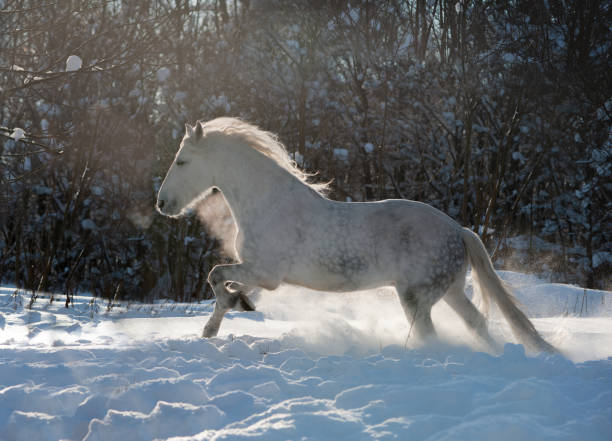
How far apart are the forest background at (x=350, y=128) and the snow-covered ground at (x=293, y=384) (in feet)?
17.6

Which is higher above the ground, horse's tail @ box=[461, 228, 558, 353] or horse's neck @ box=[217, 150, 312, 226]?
horse's neck @ box=[217, 150, 312, 226]

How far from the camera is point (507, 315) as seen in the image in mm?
4219

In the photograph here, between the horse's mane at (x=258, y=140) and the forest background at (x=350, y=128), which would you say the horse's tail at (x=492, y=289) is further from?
the forest background at (x=350, y=128)

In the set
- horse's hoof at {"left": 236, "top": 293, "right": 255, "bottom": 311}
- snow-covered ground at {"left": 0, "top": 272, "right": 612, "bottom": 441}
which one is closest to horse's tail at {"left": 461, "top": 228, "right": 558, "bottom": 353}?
snow-covered ground at {"left": 0, "top": 272, "right": 612, "bottom": 441}

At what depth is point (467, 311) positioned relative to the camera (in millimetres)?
4316

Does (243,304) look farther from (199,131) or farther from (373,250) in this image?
(199,131)

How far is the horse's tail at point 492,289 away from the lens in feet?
13.7

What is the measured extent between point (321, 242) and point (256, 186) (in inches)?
25.2

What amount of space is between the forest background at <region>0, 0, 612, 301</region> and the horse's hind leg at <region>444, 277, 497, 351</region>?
17.5 ft

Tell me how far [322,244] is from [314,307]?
7.45ft

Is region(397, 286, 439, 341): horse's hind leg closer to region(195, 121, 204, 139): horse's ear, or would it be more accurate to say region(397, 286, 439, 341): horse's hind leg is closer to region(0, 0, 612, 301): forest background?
region(195, 121, 204, 139): horse's ear

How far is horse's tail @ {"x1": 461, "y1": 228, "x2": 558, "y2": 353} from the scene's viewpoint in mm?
4164

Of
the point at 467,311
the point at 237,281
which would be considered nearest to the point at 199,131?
the point at 237,281

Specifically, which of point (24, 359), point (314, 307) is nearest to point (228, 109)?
point (314, 307)
